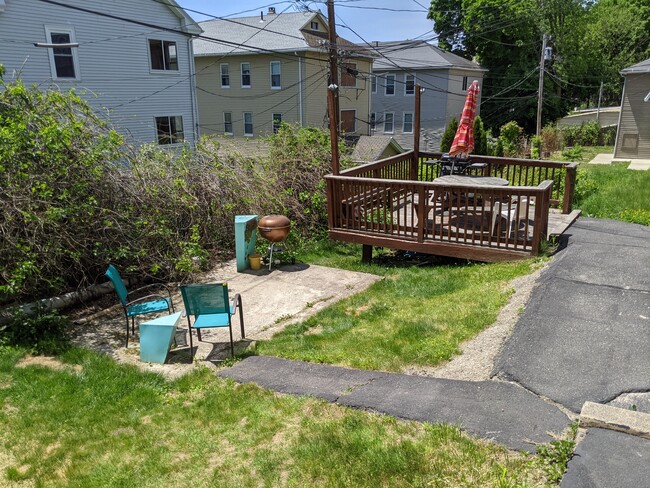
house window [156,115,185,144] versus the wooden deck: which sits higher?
house window [156,115,185,144]

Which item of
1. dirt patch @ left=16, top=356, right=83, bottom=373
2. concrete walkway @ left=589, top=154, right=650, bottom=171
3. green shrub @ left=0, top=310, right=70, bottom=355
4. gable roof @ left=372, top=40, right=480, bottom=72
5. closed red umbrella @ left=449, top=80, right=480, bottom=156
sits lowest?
dirt patch @ left=16, top=356, right=83, bottom=373

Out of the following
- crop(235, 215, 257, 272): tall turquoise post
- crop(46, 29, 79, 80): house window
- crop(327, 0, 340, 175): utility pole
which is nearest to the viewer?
crop(235, 215, 257, 272): tall turquoise post

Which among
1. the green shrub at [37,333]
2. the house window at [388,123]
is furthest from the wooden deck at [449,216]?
the house window at [388,123]

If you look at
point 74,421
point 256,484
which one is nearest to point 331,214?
point 74,421

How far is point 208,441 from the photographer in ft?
12.7

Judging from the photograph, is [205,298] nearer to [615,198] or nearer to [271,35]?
[615,198]

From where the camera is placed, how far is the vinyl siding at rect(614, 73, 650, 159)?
2202 centimetres

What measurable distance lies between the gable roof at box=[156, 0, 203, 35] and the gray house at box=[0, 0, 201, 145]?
0.06 feet

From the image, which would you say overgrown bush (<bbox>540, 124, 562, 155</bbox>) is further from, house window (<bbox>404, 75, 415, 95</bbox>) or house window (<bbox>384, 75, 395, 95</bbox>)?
house window (<bbox>384, 75, 395, 95</bbox>)

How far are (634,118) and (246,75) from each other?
62.4 feet

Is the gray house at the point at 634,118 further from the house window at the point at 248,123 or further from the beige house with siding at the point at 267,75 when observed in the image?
the house window at the point at 248,123

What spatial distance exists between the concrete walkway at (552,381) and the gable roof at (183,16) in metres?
18.4

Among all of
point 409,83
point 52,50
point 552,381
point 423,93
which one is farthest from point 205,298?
point 409,83

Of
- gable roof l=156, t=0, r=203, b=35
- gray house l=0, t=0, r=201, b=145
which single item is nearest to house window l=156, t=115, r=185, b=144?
gray house l=0, t=0, r=201, b=145
